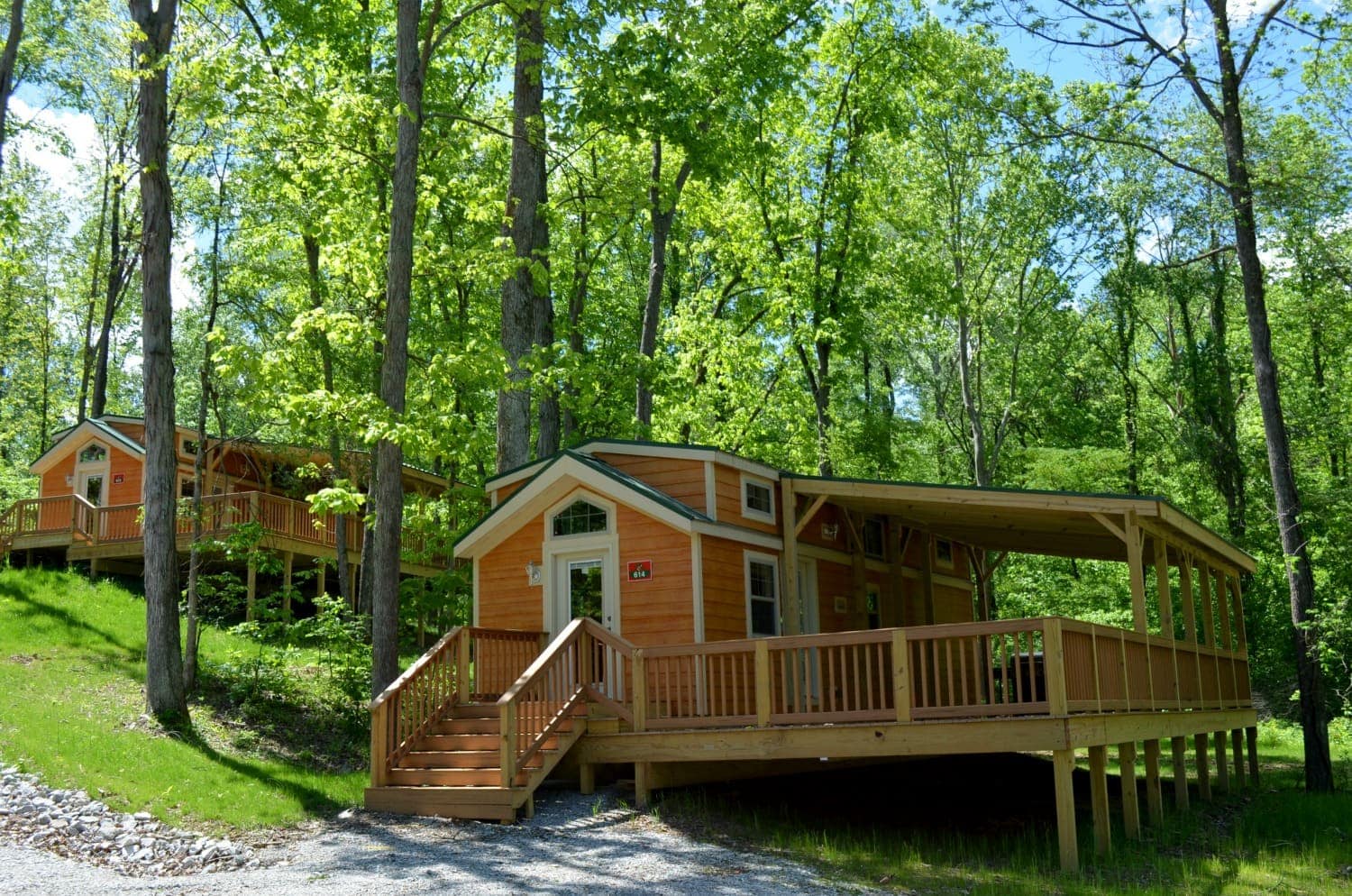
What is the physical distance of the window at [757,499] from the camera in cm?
1542

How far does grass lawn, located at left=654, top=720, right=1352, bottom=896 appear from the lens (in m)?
10.3

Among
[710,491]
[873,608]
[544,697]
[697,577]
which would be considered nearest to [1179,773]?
[873,608]

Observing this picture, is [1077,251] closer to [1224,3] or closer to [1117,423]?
→ [1117,423]

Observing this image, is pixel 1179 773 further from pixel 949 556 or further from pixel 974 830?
pixel 949 556

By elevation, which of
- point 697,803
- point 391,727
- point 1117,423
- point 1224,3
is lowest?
point 697,803

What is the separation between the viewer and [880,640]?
39.1 ft

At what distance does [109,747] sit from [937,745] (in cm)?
925

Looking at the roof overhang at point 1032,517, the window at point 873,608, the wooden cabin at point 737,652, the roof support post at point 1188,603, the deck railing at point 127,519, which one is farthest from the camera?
the deck railing at point 127,519

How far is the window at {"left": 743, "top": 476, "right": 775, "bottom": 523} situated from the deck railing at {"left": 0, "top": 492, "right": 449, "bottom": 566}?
9.65m

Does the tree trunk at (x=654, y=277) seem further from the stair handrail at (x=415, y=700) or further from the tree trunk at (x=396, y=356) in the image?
the stair handrail at (x=415, y=700)

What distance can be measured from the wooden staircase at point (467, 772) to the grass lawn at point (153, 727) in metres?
0.84

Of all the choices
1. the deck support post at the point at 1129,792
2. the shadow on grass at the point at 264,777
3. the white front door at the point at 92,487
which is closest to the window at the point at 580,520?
the shadow on grass at the point at 264,777

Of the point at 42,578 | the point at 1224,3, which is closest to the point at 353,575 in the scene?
the point at 42,578

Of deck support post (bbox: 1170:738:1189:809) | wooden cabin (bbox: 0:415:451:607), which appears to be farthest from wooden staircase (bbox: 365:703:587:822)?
deck support post (bbox: 1170:738:1189:809)
